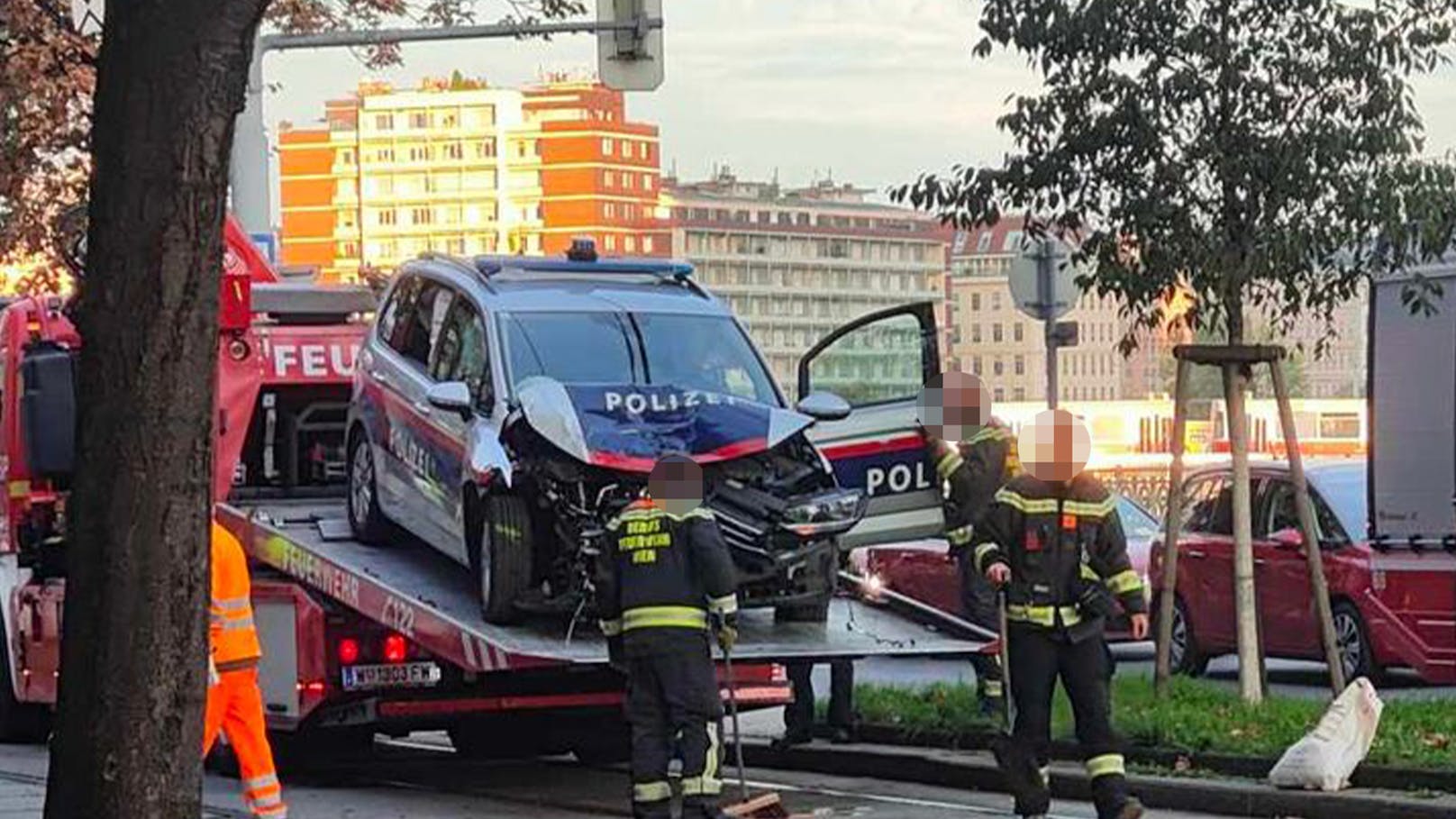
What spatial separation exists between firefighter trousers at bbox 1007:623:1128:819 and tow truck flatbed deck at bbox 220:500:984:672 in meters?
1.40

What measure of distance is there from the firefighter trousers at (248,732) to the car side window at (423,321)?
3.25 meters

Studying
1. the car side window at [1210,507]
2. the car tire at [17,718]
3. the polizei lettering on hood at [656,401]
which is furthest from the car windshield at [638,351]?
the car side window at [1210,507]

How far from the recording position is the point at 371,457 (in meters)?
14.9

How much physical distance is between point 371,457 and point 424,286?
3.22 ft

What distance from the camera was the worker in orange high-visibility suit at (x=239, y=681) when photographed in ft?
37.6

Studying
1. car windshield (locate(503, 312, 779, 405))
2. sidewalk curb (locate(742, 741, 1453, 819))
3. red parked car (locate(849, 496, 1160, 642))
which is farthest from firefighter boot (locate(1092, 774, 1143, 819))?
red parked car (locate(849, 496, 1160, 642))

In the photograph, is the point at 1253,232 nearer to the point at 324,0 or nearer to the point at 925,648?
the point at 925,648

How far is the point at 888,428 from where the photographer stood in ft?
47.3

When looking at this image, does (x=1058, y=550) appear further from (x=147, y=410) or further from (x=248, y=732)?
(x=147, y=410)

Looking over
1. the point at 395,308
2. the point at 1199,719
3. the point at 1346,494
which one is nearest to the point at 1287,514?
the point at 1346,494

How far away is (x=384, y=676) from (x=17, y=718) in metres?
5.14

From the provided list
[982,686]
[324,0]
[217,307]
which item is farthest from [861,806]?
[324,0]

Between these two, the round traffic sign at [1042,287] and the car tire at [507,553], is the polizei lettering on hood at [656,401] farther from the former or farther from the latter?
the round traffic sign at [1042,287]

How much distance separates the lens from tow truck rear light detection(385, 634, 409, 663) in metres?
13.8
